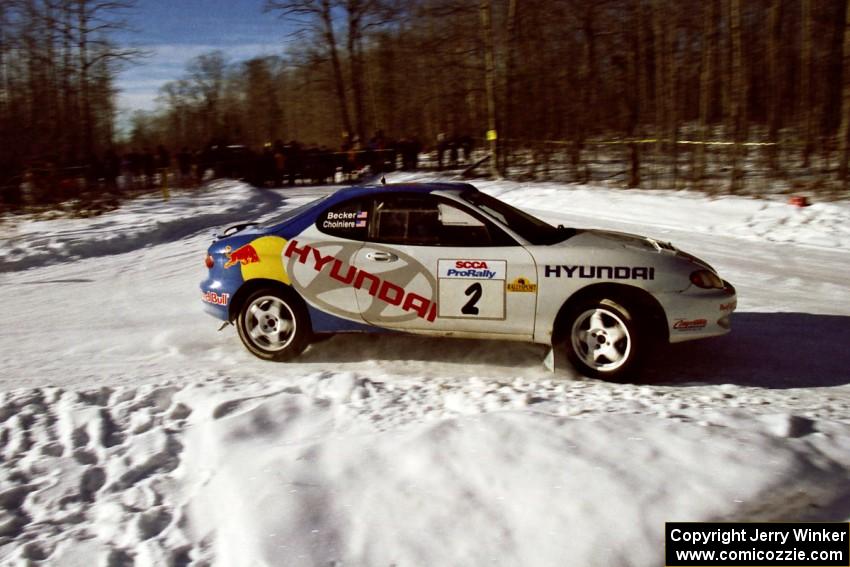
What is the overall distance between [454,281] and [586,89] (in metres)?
20.9

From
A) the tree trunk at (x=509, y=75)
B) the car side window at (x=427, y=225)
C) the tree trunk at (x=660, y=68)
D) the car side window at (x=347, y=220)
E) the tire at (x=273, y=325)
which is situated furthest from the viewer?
the tree trunk at (x=660, y=68)

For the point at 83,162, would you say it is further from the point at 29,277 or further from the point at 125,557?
the point at 125,557

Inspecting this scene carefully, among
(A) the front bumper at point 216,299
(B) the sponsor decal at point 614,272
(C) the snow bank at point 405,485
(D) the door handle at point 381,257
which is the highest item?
(D) the door handle at point 381,257

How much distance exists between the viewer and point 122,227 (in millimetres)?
14969

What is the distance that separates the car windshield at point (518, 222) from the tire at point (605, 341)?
26.3 inches

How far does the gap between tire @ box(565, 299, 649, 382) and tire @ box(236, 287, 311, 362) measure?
7.40ft

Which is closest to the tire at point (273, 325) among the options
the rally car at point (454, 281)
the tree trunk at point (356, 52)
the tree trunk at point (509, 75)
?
the rally car at point (454, 281)

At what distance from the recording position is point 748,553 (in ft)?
11.3

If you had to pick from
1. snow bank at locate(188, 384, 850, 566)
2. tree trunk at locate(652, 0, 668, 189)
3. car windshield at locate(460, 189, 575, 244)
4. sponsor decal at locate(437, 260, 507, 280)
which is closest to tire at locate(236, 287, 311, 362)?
sponsor decal at locate(437, 260, 507, 280)

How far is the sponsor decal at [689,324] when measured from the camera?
18.0 ft

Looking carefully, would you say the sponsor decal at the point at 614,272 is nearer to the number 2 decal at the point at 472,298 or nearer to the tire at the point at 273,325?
the number 2 decal at the point at 472,298

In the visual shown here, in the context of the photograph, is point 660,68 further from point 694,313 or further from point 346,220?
point 346,220

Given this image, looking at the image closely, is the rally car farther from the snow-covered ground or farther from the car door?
the snow-covered ground

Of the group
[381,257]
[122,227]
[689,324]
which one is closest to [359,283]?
[381,257]
